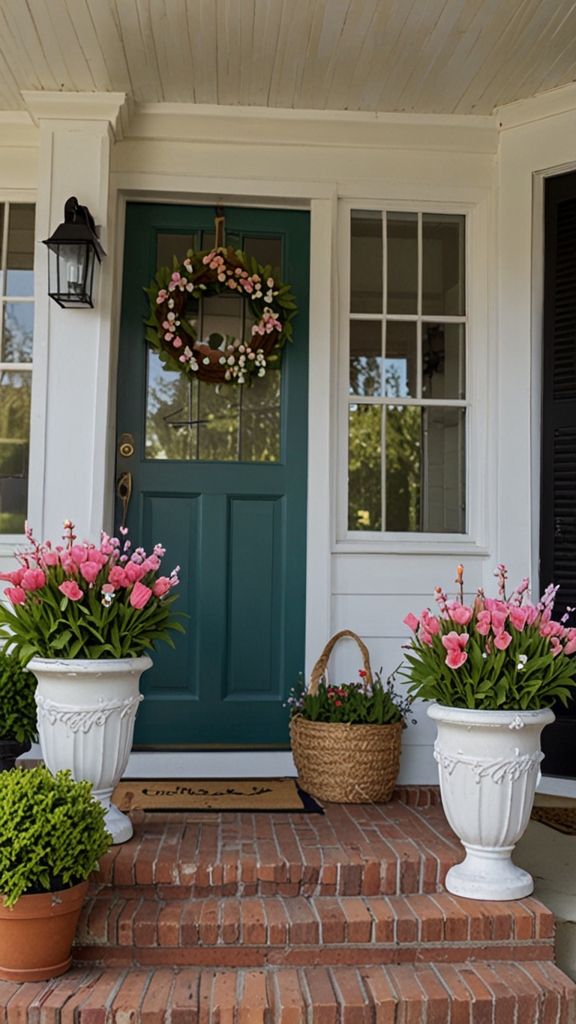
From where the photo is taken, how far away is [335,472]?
12.6 ft

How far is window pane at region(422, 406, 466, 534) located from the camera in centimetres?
386

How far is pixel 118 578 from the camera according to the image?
278cm

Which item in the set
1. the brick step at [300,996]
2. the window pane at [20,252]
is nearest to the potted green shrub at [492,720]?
the brick step at [300,996]

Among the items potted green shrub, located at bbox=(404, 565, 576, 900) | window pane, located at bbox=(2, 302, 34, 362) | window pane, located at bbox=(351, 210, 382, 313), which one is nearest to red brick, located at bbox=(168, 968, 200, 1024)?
potted green shrub, located at bbox=(404, 565, 576, 900)

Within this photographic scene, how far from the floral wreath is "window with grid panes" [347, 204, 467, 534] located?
36 cm

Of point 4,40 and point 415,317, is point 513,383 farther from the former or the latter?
point 4,40

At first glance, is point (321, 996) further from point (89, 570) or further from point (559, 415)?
point (559, 415)

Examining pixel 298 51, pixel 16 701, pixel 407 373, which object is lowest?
pixel 16 701

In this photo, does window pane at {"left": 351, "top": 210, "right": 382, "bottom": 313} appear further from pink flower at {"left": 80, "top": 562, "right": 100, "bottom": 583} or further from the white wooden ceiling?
pink flower at {"left": 80, "top": 562, "right": 100, "bottom": 583}

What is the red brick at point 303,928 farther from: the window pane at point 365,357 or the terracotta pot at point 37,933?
the window pane at point 365,357

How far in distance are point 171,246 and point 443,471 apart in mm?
1523

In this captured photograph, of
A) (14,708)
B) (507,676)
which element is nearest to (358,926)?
(507,676)

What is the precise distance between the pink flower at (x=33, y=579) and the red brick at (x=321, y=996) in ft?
4.35

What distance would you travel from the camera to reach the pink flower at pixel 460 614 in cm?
260
